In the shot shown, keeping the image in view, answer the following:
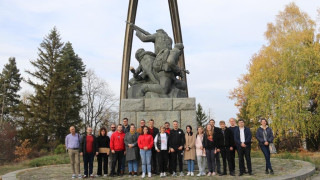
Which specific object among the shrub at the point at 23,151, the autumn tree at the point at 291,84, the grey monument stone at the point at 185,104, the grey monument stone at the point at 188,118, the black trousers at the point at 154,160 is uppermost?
the autumn tree at the point at 291,84

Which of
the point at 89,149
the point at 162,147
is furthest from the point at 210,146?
the point at 89,149

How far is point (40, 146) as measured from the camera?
26.8m

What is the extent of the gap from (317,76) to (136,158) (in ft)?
52.6

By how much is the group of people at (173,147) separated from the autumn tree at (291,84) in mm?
12516

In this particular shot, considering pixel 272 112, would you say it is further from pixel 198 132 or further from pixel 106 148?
pixel 106 148

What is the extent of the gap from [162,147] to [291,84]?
1519 centimetres

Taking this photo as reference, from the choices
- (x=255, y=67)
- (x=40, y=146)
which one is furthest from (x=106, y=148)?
(x=40, y=146)

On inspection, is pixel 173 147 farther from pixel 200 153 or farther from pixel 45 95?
pixel 45 95

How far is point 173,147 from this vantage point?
698cm

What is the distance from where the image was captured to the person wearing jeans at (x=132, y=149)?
7.02 m

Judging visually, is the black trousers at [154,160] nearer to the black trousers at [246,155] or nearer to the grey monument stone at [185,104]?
the grey monument stone at [185,104]

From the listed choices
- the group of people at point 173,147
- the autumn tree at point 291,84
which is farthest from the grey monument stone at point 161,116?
the autumn tree at point 291,84

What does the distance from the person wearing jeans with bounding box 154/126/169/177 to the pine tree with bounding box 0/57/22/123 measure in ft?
102

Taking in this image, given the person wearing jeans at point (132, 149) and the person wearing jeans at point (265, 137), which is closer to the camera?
the person wearing jeans at point (265, 137)
